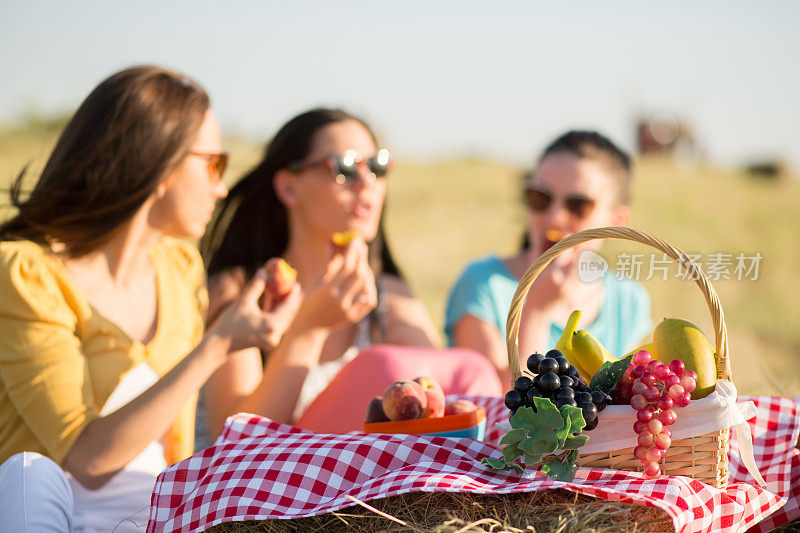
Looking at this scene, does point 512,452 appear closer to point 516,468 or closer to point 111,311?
point 516,468

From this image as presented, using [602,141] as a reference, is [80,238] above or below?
below

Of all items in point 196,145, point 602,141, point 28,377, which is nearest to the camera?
point 28,377

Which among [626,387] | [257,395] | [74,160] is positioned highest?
[74,160]

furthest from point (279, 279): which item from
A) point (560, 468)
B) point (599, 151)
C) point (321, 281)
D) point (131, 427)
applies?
point (599, 151)

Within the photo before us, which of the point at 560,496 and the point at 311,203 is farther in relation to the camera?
the point at 311,203

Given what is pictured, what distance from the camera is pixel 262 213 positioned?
4121mm

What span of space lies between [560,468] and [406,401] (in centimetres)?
57

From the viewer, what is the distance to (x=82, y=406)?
2676 mm

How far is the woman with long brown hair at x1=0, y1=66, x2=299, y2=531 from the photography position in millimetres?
2617

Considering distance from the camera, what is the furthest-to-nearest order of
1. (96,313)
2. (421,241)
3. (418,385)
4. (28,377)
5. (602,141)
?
(421,241)
(602,141)
(96,313)
(28,377)
(418,385)

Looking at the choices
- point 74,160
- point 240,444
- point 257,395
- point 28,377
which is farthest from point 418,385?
point 74,160

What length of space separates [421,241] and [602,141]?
13614mm

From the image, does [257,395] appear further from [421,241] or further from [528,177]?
[421,241]

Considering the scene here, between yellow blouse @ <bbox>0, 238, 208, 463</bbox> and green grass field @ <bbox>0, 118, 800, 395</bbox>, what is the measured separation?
367 inches
